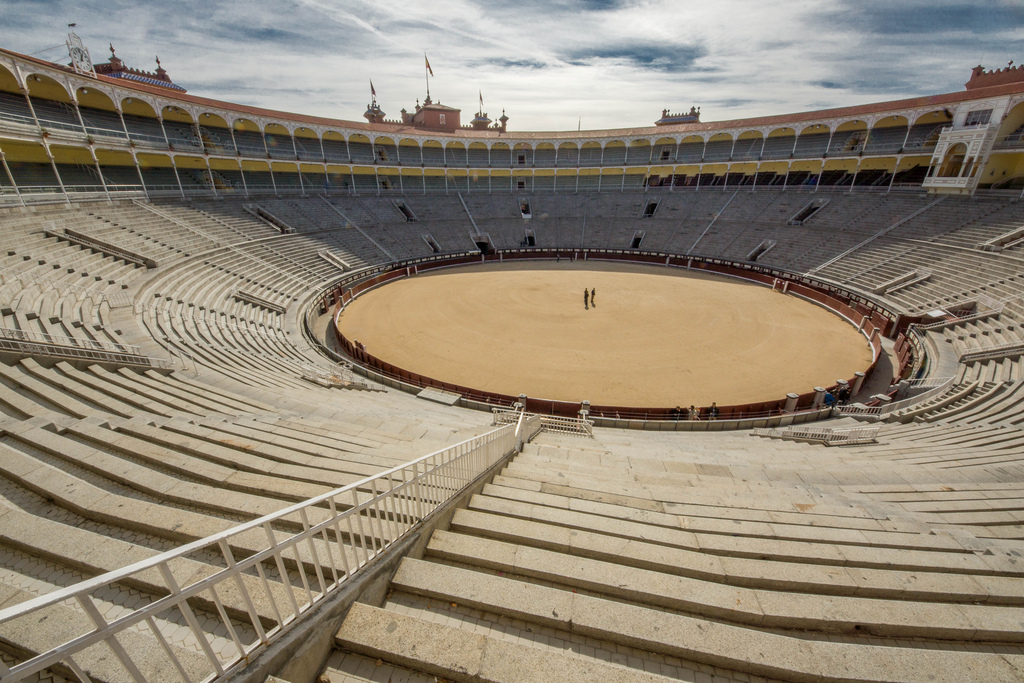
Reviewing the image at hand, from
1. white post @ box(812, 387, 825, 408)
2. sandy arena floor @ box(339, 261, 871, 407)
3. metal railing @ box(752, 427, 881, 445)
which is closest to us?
metal railing @ box(752, 427, 881, 445)

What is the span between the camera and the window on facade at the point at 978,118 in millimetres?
29466

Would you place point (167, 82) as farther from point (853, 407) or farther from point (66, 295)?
point (853, 407)

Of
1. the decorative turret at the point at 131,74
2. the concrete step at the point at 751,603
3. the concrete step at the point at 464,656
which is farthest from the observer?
the decorative turret at the point at 131,74

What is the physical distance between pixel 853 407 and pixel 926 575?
1380cm

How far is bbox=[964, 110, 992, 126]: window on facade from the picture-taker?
2947 cm

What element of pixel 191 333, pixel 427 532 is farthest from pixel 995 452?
pixel 191 333

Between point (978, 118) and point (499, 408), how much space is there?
135 feet

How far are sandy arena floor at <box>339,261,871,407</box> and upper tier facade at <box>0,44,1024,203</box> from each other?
18.3 meters

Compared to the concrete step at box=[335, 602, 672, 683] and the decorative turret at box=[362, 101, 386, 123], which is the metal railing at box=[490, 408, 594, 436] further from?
the decorative turret at box=[362, 101, 386, 123]

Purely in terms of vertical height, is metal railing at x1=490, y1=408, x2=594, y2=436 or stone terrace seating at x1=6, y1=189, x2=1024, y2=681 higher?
stone terrace seating at x1=6, y1=189, x2=1024, y2=681

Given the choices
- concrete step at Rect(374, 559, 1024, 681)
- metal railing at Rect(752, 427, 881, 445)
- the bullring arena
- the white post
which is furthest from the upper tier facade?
metal railing at Rect(752, 427, 881, 445)

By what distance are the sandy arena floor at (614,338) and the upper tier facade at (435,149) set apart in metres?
18.3

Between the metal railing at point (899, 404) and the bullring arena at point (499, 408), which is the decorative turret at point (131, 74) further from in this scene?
the metal railing at point (899, 404)

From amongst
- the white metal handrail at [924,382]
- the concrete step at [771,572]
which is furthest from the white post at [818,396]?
the concrete step at [771,572]
